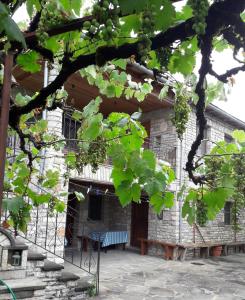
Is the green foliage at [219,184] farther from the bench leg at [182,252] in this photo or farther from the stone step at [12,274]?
the bench leg at [182,252]

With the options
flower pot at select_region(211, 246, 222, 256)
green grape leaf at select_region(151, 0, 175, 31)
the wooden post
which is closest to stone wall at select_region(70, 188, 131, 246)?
flower pot at select_region(211, 246, 222, 256)

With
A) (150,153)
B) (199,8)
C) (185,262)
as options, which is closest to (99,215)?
(185,262)

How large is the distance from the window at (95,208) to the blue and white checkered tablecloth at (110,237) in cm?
150

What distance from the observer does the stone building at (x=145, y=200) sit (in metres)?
11.4

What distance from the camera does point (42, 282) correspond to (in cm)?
568

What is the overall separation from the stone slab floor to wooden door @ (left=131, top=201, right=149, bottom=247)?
1488mm

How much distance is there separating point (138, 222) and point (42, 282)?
9.39m

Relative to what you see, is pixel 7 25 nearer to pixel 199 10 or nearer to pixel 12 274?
pixel 199 10

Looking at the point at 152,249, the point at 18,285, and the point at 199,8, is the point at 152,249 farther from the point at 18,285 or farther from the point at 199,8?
the point at 199,8

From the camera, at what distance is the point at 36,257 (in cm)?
A: 637

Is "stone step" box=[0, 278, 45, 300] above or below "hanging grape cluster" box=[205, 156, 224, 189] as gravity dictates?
below

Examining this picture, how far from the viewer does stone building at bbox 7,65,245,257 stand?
37.4 feet

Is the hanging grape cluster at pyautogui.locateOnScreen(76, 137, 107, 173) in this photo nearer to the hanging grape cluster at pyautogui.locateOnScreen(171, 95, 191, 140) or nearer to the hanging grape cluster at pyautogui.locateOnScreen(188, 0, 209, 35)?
the hanging grape cluster at pyautogui.locateOnScreen(171, 95, 191, 140)

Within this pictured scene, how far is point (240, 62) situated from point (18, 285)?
4.71m
